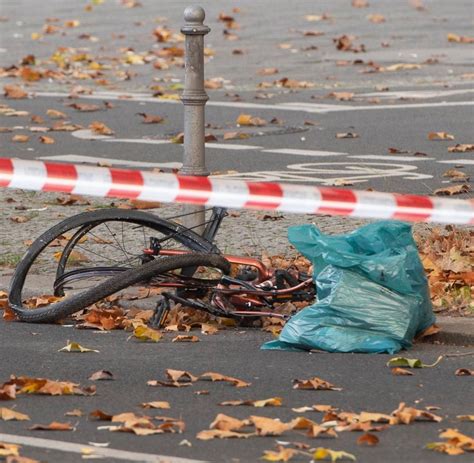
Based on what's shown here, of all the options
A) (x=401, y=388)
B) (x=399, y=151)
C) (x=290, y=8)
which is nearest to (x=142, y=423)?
(x=401, y=388)

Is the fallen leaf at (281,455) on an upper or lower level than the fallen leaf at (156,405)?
lower

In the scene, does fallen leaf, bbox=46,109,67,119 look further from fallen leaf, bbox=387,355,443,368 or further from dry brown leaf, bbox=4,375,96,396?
dry brown leaf, bbox=4,375,96,396

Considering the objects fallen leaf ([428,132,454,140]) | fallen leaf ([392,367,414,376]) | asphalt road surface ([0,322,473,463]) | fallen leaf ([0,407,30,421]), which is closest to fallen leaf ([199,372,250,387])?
asphalt road surface ([0,322,473,463])

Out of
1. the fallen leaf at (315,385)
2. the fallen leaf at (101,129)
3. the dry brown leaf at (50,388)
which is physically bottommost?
the dry brown leaf at (50,388)

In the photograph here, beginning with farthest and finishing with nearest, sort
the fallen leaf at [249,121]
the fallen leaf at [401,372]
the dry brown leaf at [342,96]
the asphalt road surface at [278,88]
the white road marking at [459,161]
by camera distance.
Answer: the dry brown leaf at [342,96]
the fallen leaf at [249,121]
the asphalt road surface at [278,88]
the white road marking at [459,161]
the fallen leaf at [401,372]

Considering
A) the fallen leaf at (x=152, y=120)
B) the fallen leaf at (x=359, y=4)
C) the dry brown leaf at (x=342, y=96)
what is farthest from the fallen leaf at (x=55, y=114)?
the fallen leaf at (x=359, y=4)

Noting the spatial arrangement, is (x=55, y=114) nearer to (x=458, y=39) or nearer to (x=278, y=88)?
(x=278, y=88)

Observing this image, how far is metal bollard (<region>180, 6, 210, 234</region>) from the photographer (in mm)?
9383

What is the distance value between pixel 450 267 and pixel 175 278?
171 centimetres

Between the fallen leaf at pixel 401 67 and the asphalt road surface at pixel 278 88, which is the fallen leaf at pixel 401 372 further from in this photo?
the fallen leaf at pixel 401 67

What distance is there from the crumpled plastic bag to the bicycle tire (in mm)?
680

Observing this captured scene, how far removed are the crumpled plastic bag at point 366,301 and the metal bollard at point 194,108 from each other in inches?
57.3

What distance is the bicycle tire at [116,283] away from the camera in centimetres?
839

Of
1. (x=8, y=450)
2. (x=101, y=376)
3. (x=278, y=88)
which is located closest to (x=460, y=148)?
(x=278, y=88)
